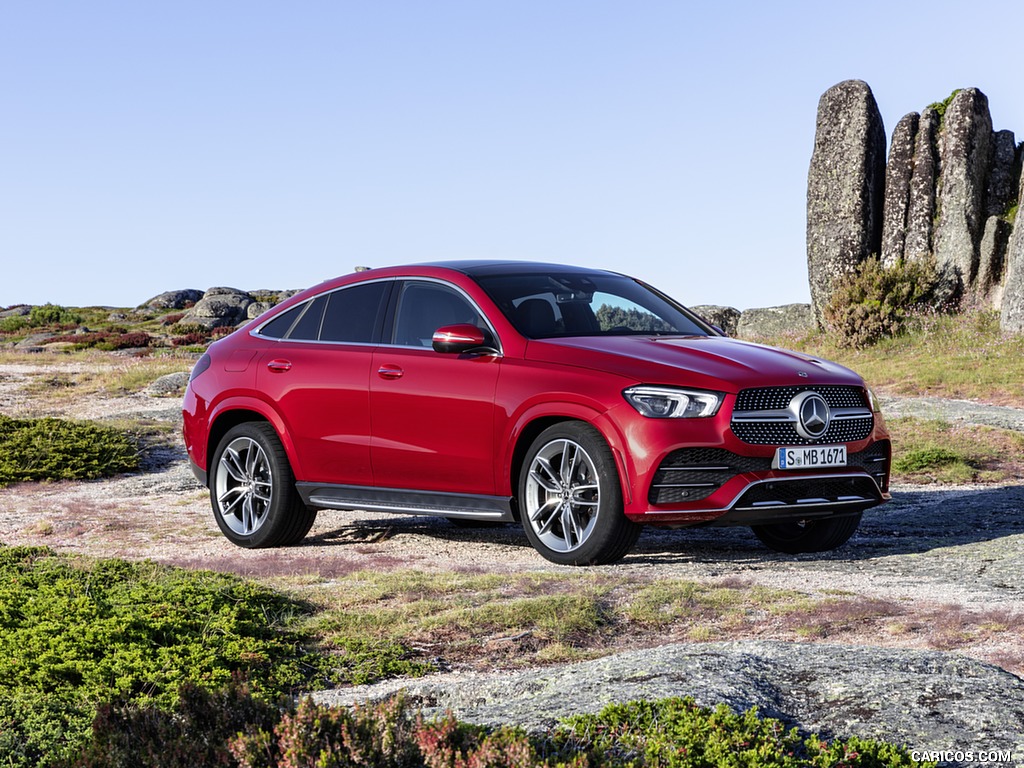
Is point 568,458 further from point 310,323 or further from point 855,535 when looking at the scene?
point 855,535

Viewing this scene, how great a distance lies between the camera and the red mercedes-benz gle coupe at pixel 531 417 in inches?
288

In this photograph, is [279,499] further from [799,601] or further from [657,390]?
[799,601]

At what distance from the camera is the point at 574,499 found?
24.9ft

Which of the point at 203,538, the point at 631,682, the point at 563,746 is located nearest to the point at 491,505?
the point at 203,538

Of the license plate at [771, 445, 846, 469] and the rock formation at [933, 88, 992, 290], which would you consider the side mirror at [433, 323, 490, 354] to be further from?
the rock formation at [933, 88, 992, 290]

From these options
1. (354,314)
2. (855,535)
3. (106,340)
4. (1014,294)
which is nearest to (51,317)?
(106,340)

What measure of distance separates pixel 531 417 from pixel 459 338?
0.71 metres

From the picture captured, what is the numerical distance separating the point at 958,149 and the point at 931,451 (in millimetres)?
17114

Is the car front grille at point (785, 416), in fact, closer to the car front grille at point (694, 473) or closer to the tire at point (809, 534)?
the car front grille at point (694, 473)

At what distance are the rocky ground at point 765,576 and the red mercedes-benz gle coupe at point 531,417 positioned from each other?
402 millimetres

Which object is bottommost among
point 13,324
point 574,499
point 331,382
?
point 574,499

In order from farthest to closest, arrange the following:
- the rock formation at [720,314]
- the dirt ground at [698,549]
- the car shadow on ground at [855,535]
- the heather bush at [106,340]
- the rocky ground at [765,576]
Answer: the heather bush at [106,340], the rock formation at [720,314], the car shadow on ground at [855,535], the dirt ground at [698,549], the rocky ground at [765,576]

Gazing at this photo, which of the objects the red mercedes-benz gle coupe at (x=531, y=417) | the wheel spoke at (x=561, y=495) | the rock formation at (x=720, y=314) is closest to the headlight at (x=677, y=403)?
the red mercedes-benz gle coupe at (x=531, y=417)

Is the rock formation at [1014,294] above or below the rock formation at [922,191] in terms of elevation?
below
